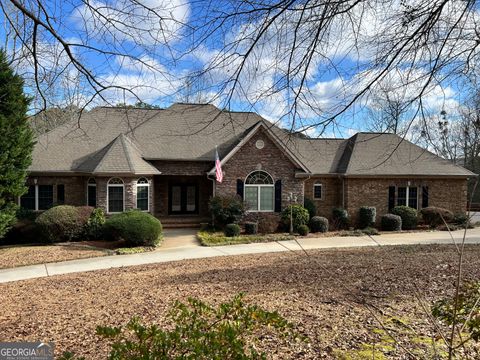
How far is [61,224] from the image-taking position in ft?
53.7

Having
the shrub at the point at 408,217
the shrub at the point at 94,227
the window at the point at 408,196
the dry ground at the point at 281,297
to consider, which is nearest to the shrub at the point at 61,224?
the shrub at the point at 94,227

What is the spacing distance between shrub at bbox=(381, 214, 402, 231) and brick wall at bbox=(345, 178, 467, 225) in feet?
4.98

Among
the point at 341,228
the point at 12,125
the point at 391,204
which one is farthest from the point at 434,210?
the point at 12,125

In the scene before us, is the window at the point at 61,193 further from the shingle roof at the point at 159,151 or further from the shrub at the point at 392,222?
the shrub at the point at 392,222

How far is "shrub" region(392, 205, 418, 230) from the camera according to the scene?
21422 millimetres

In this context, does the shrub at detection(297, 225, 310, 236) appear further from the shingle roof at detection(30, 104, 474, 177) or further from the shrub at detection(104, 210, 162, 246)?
the shrub at detection(104, 210, 162, 246)

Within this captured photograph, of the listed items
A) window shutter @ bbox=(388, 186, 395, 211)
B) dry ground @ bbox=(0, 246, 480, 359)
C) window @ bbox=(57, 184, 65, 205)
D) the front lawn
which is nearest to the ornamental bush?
the front lawn

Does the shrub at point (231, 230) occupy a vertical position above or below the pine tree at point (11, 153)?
below

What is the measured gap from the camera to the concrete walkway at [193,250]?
11.7 metres

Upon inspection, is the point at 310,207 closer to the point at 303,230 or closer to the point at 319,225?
the point at 319,225

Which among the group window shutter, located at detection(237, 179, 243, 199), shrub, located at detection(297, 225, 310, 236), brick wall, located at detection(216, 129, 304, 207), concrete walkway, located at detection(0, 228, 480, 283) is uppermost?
brick wall, located at detection(216, 129, 304, 207)

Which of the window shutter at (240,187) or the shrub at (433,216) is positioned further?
the shrub at (433,216)

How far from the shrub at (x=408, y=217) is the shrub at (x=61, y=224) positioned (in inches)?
656

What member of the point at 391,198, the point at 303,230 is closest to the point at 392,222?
the point at 391,198
